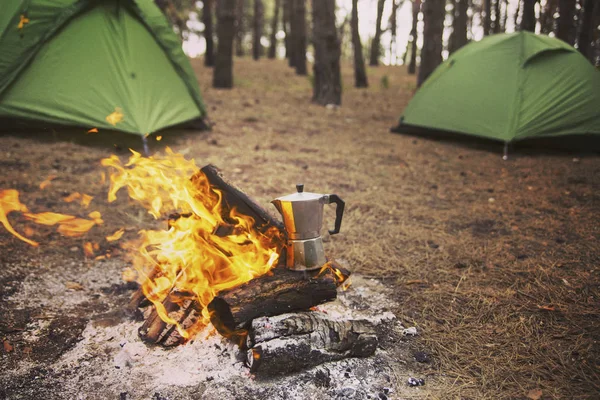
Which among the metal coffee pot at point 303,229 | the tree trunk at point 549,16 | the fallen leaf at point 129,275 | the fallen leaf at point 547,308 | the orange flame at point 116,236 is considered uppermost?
the tree trunk at point 549,16

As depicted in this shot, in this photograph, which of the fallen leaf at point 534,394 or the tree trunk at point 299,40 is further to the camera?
the tree trunk at point 299,40

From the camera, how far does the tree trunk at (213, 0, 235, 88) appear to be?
945 cm

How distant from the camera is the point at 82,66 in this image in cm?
539

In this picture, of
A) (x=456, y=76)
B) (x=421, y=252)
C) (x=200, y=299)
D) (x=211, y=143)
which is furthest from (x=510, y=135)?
(x=200, y=299)

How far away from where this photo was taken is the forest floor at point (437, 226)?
2.29 m

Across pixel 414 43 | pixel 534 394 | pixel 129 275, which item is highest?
pixel 414 43

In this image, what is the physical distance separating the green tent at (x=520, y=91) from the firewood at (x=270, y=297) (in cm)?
471

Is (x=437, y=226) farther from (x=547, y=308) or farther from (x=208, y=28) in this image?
(x=208, y=28)

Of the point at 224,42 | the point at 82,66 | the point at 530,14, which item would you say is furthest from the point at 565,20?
the point at 82,66

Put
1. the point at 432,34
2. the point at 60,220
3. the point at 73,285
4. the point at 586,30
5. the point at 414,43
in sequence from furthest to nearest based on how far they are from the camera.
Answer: the point at 414,43, the point at 432,34, the point at 586,30, the point at 60,220, the point at 73,285

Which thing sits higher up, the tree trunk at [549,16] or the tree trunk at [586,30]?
the tree trunk at [549,16]

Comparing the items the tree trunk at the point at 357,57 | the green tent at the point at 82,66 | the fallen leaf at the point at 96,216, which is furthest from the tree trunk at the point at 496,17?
the fallen leaf at the point at 96,216

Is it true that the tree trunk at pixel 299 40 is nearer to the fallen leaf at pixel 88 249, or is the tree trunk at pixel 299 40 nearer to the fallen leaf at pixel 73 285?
the fallen leaf at pixel 88 249

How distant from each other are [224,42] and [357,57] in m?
4.46
